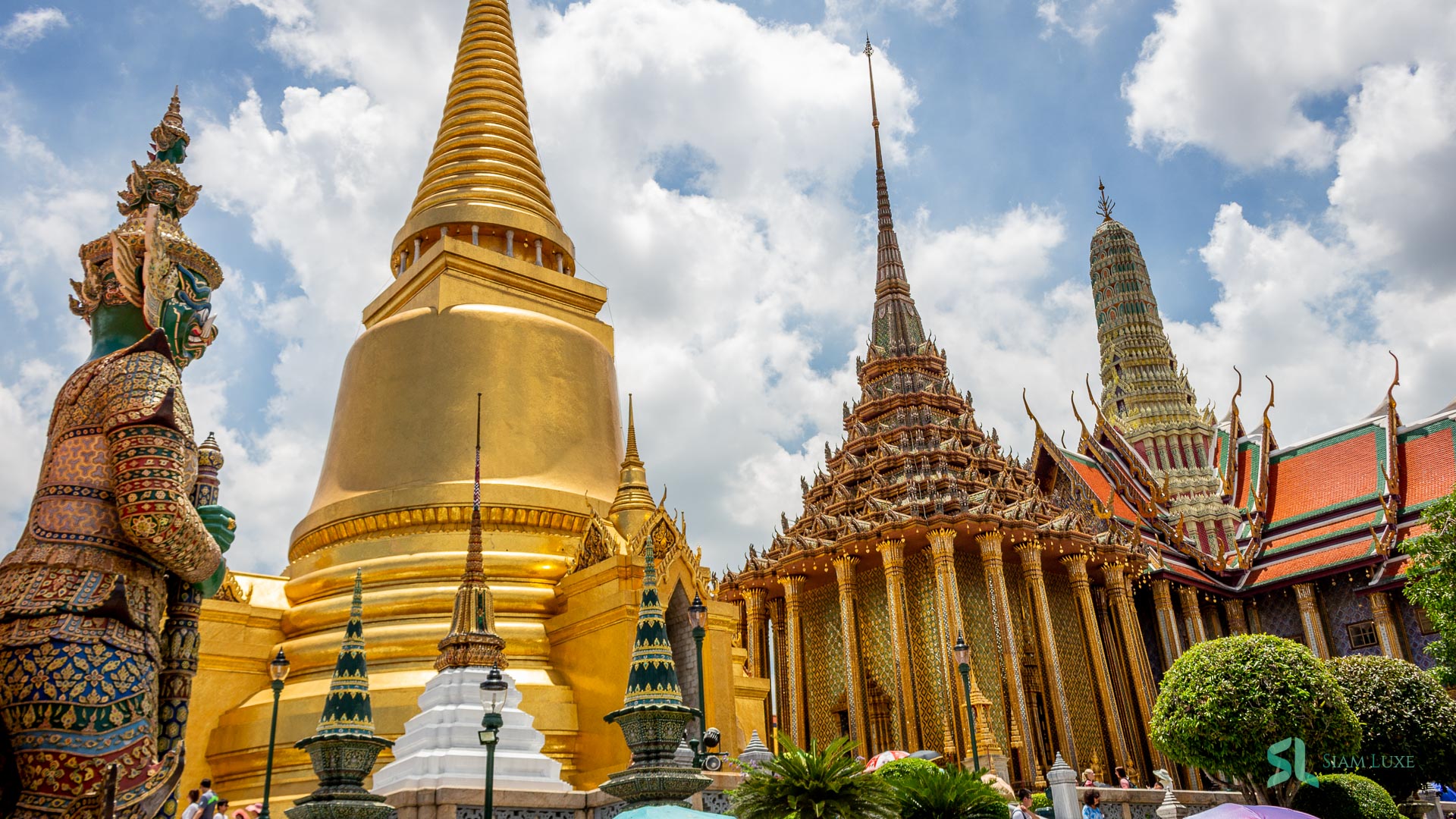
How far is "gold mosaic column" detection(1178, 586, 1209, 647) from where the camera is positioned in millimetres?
26203

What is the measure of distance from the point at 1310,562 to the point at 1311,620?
154cm

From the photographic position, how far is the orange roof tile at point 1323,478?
93.5 feet

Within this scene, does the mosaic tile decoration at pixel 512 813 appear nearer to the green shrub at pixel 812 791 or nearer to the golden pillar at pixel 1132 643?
the green shrub at pixel 812 791

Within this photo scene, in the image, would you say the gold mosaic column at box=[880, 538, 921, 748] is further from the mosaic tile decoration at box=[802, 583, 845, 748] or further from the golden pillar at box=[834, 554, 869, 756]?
the mosaic tile decoration at box=[802, 583, 845, 748]

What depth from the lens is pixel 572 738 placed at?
12086 millimetres

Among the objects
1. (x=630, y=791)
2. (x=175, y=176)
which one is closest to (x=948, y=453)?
(x=630, y=791)

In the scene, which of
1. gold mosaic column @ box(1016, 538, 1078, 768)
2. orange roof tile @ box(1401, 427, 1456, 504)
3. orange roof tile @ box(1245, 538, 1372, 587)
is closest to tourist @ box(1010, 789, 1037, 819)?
gold mosaic column @ box(1016, 538, 1078, 768)

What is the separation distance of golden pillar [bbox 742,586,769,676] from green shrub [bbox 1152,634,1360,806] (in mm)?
10300

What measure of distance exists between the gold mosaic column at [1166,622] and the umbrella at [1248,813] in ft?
52.7

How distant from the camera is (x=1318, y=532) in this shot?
2809 centimetres

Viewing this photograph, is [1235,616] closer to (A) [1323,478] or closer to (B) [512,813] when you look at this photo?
(A) [1323,478]

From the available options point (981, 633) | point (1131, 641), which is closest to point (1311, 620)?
point (1131, 641)

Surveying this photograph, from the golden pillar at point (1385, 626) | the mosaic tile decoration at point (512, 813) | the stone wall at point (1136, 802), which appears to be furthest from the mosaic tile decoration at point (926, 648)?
the mosaic tile decoration at point (512, 813)

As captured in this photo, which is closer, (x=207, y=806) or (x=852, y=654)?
(x=207, y=806)
